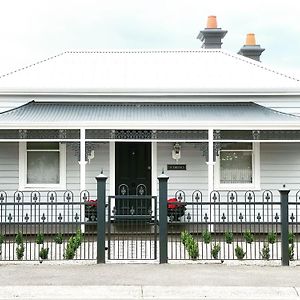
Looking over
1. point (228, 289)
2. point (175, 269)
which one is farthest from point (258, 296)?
point (175, 269)

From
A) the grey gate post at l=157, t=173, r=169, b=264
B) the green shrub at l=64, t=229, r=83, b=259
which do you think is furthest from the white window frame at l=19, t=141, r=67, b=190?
the grey gate post at l=157, t=173, r=169, b=264

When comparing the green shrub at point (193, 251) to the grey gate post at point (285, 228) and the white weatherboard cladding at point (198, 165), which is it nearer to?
the grey gate post at point (285, 228)

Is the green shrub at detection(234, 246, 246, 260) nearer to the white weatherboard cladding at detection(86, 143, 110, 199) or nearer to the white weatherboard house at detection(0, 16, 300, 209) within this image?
the white weatherboard house at detection(0, 16, 300, 209)

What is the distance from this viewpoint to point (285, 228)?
413 inches

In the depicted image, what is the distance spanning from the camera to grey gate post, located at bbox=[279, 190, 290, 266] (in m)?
10.4

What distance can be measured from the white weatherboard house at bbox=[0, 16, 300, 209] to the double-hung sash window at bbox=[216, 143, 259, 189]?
3 centimetres

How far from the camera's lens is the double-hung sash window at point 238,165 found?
643 inches

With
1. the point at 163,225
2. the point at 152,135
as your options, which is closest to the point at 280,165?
the point at 152,135

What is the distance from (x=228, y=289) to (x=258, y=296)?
0.46 meters

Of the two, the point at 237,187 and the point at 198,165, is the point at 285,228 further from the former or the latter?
the point at 198,165
